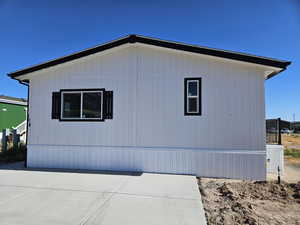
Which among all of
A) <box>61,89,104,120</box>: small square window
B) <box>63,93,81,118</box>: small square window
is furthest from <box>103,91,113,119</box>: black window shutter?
<box>63,93,81,118</box>: small square window

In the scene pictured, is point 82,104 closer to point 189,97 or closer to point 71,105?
point 71,105

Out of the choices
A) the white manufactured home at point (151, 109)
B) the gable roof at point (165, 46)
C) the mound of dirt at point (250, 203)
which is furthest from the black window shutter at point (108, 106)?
the mound of dirt at point (250, 203)

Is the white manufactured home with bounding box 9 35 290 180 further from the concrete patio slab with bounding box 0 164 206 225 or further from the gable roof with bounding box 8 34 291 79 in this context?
the concrete patio slab with bounding box 0 164 206 225

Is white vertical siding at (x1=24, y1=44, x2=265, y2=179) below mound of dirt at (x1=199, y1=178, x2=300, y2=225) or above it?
above

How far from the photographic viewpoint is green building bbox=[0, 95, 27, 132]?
14766 mm

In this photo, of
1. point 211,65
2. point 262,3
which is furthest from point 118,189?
point 262,3

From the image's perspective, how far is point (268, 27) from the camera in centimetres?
679

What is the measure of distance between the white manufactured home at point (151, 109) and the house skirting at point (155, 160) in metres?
0.03

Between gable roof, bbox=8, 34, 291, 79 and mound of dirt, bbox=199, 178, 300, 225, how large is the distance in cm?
327

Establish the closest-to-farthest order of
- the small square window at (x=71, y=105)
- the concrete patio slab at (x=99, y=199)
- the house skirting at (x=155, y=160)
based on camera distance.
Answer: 1. the concrete patio slab at (x=99, y=199)
2. the house skirting at (x=155, y=160)
3. the small square window at (x=71, y=105)

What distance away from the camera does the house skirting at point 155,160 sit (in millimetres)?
5441

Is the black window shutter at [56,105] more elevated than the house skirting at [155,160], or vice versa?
the black window shutter at [56,105]

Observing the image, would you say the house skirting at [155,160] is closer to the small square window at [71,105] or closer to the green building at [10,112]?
the small square window at [71,105]

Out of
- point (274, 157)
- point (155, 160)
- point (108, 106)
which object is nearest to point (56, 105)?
point (108, 106)
